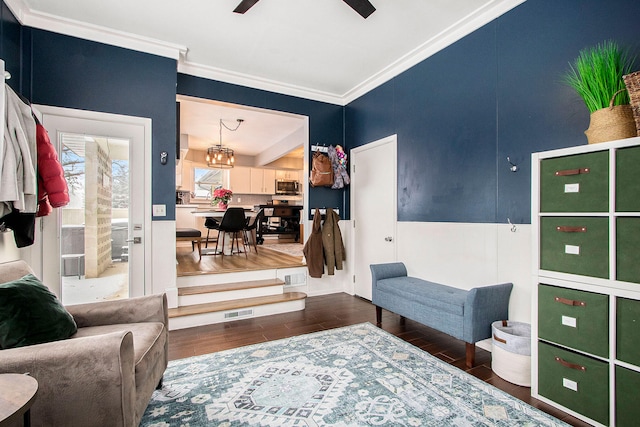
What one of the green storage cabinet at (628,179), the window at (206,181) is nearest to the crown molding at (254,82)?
the green storage cabinet at (628,179)

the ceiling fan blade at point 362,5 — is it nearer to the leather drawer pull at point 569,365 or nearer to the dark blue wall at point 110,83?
the dark blue wall at point 110,83

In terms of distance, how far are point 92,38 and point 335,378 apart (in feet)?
12.6

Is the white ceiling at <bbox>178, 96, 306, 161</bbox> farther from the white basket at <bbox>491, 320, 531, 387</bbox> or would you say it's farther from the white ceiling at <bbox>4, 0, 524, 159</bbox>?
the white basket at <bbox>491, 320, 531, 387</bbox>

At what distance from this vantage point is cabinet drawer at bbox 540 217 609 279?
68.4 inches

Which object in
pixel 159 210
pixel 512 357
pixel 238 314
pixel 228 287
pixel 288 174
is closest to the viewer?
pixel 512 357

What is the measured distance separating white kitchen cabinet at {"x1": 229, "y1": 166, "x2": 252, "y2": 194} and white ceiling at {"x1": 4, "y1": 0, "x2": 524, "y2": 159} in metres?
5.25

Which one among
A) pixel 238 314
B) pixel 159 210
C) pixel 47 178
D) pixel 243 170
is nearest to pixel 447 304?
pixel 238 314

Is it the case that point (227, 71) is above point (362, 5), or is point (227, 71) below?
above

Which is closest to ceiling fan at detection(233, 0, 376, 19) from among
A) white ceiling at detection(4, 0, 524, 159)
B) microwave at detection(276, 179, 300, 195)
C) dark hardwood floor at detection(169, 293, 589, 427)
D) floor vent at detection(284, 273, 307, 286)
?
white ceiling at detection(4, 0, 524, 159)

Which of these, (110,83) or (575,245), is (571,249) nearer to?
(575,245)

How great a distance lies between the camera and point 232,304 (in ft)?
12.1

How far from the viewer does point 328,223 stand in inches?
181

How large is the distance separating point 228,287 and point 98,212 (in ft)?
5.22

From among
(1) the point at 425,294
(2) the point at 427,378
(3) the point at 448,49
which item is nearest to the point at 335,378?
→ (2) the point at 427,378
